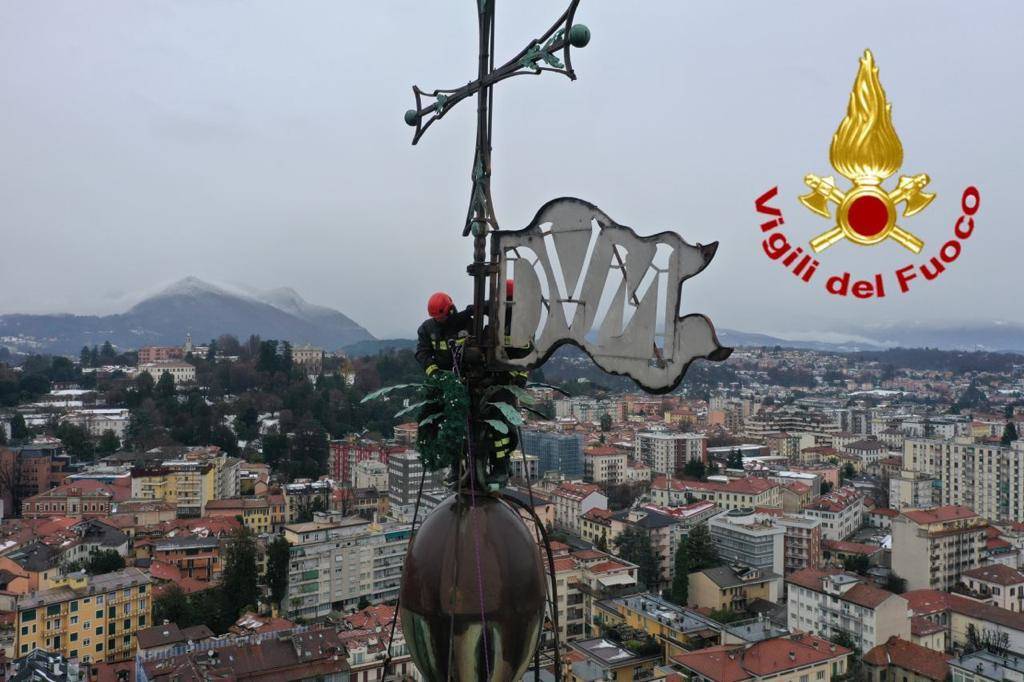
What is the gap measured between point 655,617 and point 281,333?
14335 cm

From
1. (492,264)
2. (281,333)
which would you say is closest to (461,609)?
(492,264)

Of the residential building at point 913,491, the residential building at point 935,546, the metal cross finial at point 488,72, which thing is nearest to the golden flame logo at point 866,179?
the metal cross finial at point 488,72

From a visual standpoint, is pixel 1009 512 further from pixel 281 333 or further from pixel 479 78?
pixel 281 333

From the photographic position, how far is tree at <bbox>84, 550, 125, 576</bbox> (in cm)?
2338

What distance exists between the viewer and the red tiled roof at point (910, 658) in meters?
19.0

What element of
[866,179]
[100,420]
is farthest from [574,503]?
[866,179]

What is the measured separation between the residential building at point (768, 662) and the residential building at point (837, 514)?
14.2 meters

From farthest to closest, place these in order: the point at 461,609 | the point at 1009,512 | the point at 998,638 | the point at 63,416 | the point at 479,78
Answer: the point at 63,416
the point at 1009,512
the point at 998,638
the point at 479,78
the point at 461,609

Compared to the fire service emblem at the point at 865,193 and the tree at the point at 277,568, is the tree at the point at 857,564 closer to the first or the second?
the tree at the point at 277,568

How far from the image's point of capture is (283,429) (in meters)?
44.6

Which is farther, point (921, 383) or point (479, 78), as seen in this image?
point (921, 383)

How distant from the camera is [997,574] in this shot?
2628cm

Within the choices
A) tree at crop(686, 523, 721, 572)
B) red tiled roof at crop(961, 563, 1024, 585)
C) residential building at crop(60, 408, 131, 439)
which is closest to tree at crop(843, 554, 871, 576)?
red tiled roof at crop(961, 563, 1024, 585)

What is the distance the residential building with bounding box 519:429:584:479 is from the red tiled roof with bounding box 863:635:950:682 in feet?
80.5
